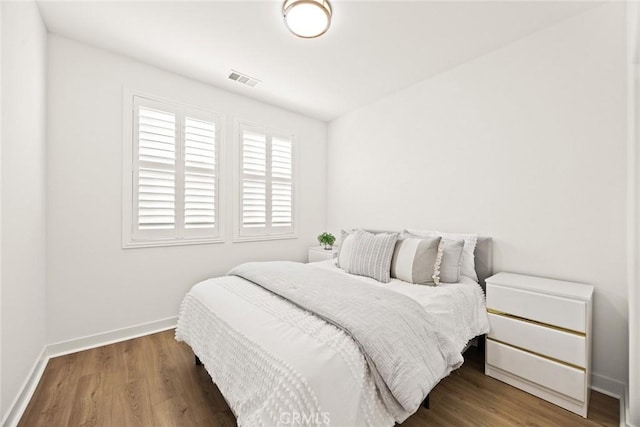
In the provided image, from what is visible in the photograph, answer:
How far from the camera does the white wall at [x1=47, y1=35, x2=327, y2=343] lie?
2.35 metres

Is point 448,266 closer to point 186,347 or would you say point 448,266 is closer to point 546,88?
point 546,88

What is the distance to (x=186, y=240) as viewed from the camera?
3.01 metres

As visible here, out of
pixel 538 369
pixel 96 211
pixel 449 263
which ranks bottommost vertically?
pixel 538 369

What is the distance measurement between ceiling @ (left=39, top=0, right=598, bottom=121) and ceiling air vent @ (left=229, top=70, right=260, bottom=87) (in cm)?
9

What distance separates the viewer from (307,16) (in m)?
1.92

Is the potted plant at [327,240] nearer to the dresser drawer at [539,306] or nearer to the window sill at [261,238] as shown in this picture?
the window sill at [261,238]

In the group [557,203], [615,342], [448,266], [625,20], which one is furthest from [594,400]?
[625,20]

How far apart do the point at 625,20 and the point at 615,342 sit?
85.0 inches

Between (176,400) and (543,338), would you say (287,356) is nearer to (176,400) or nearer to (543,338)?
(176,400)

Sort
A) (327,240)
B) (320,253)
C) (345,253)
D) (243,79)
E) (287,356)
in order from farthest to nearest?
1. (327,240)
2. (320,253)
3. (243,79)
4. (345,253)
5. (287,356)

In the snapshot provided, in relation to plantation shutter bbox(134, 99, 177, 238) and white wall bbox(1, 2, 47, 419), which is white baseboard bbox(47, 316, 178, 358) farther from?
plantation shutter bbox(134, 99, 177, 238)

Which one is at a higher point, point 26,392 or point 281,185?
point 281,185

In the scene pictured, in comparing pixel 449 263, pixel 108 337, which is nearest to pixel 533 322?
pixel 449 263

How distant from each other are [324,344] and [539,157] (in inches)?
87.5
